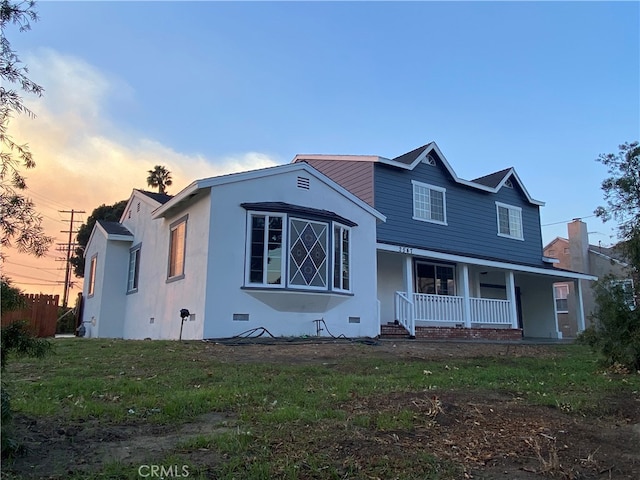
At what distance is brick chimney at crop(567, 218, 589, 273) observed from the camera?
30.6 m

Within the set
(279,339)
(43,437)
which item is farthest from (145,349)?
(43,437)

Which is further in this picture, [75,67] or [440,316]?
[440,316]

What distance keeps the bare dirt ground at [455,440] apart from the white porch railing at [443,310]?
9924mm

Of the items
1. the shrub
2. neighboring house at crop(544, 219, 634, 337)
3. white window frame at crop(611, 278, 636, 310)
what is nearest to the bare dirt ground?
the shrub

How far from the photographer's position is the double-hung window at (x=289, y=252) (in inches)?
464

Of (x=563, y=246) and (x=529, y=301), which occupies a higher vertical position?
(x=563, y=246)

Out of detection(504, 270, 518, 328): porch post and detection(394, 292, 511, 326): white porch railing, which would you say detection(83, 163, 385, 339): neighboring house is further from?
detection(504, 270, 518, 328): porch post

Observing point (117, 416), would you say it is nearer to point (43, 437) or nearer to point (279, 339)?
point (43, 437)

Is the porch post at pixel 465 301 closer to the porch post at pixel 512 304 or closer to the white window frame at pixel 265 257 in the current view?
the porch post at pixel 512 304

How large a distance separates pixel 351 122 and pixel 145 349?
1061 centimetres

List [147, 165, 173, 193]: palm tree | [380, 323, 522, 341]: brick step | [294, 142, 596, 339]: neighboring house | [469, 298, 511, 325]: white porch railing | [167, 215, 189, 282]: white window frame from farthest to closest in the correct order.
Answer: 1. [147, 165, 173, 193]: palm tree
2. [469, 298, 511, 325]: white porch railing
3. [294, 142, 596, 339]: neighboring house
4. [380, 323, 522, 341]: brick step
5. [167, 215, 189, 282]: white window frame

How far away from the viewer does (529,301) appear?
78.6 feet

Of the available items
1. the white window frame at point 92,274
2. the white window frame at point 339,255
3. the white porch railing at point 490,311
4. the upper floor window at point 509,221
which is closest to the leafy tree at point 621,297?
the white window frame at point 339,255

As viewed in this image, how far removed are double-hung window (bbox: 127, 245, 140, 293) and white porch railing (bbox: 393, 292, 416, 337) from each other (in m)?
8.63
